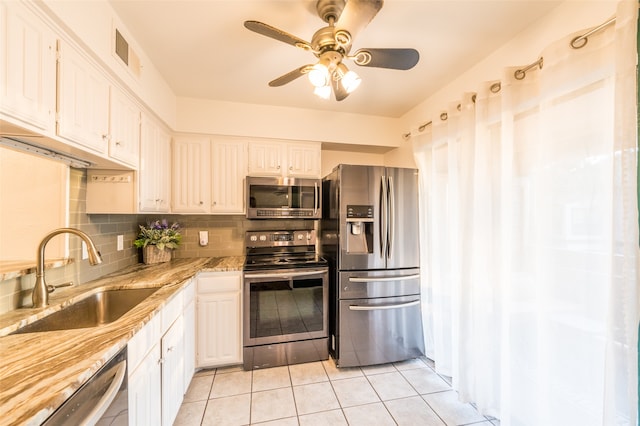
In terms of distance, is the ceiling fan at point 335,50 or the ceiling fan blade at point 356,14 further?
the ceiling fan at point 335,50

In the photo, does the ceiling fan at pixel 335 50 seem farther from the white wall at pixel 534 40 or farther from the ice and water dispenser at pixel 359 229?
the ice and water dispenser at pixel 359 229

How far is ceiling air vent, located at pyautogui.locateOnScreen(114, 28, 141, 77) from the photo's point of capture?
1502 millimetres

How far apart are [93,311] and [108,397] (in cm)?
90

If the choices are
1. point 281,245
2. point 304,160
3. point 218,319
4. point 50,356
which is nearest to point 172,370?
point 218,319

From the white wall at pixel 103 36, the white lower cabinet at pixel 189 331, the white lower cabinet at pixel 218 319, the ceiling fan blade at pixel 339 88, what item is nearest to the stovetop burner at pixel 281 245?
the white lower cabinet at pixel 218 319

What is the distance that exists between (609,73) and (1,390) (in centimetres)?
244

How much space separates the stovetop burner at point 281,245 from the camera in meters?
2.77

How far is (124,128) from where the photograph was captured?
1.70 metres

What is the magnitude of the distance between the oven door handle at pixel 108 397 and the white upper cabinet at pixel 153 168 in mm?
1299

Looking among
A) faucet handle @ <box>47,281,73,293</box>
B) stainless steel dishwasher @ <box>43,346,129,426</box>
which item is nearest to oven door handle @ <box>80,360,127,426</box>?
stainless steel dishwasher @ <box>43,346,129,426</box>

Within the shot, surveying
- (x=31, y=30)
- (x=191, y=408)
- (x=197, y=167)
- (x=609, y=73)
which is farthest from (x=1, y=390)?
(x=609, y=73)

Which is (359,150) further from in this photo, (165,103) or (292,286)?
(165,103)

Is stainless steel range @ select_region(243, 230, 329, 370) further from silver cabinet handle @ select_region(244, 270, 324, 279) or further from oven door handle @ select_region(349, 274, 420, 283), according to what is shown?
oven door handle @ select_region(349, 274, 420, 283)

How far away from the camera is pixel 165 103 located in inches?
88.4
